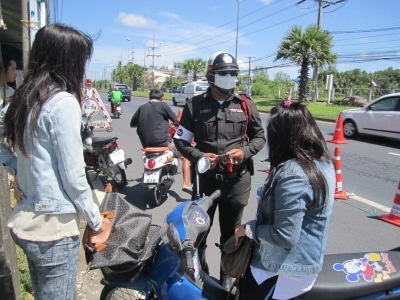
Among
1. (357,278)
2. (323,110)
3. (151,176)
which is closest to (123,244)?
(357,278)

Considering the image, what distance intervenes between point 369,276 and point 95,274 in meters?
2.49

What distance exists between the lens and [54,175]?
66.4 inches

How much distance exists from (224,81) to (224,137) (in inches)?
17.2

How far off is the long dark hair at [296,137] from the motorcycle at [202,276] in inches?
19.6

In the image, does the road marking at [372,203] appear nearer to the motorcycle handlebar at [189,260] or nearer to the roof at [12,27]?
the motorcycle handlebar at [189,260]

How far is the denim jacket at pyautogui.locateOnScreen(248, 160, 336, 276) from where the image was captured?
172cm

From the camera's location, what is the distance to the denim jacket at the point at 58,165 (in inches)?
63.7

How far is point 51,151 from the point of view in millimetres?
1661

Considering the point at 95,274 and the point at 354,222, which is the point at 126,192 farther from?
the point at 354,222

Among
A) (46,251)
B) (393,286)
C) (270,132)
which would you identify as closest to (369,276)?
(393,286)

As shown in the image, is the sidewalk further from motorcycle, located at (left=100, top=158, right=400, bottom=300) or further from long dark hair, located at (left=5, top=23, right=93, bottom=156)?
long dark hair, located at (left=5, top=23, right=93, bottom=156)

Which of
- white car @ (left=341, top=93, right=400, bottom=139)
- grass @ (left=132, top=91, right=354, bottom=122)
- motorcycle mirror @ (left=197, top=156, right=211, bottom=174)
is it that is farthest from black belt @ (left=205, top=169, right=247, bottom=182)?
grass @ (left=132, top=91, right=354, bottom=122)

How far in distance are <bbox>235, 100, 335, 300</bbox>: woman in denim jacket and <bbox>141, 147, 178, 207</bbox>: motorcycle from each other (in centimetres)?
357

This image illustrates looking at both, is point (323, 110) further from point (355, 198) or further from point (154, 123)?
point (154, 123)
